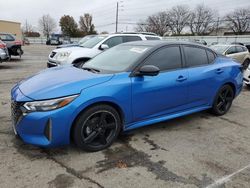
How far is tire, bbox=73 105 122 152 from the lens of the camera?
10.9 ft

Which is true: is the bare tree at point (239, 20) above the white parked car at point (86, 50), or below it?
above

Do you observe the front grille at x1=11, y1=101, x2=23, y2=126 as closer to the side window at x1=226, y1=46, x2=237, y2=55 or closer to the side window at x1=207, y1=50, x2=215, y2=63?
the side window at x1=207, y1=50, x2=215, y2=63

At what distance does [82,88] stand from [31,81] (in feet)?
3.11

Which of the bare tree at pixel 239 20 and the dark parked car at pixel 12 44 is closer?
the dark parked car at pixel 12 44

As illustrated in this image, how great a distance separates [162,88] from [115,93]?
0.88 meters

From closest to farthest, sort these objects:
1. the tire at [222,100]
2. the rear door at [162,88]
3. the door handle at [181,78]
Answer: the rear door at [162,88]
the door handle at [181,78]
the tire at [222,100]

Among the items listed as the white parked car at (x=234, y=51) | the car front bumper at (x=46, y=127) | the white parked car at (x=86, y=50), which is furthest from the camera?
the white parked car at (x=234, y=51)

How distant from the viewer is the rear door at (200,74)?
451cm

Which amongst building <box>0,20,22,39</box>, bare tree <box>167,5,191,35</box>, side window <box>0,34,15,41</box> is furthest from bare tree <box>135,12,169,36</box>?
side window <box>0,34,15,41</box>

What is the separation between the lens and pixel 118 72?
3.75 metres

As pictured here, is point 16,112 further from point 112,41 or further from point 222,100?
point 112,41

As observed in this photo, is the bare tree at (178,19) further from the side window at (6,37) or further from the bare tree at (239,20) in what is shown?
the side window at (6,37)

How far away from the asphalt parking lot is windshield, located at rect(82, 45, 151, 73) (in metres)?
1.12

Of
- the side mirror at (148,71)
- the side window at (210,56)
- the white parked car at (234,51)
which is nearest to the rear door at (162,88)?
the side mirror at (148,71)
